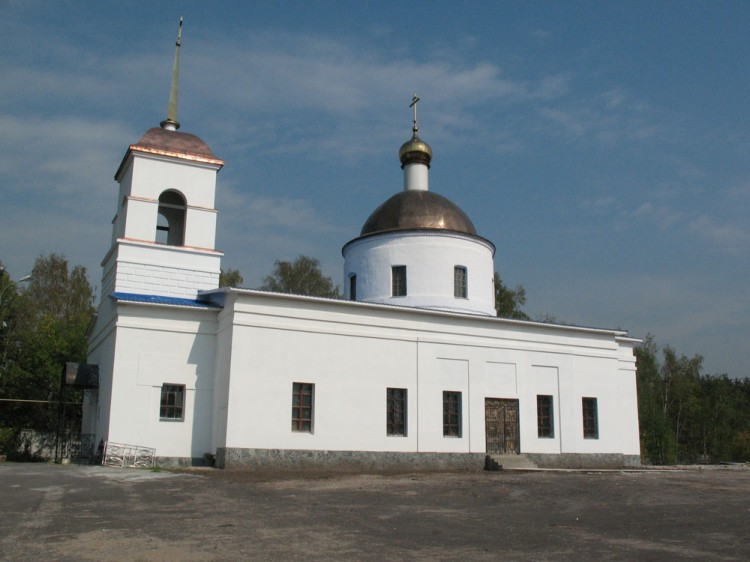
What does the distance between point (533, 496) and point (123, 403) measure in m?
11.5

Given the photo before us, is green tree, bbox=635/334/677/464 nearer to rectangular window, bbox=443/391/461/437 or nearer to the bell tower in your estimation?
rectangular window, bbox=443/391/461/437

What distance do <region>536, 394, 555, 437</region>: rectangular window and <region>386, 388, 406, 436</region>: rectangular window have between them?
16.6 feet

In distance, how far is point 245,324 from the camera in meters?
20.0

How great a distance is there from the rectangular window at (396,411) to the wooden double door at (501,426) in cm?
295

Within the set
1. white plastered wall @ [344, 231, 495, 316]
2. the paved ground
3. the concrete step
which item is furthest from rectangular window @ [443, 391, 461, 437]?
the paved ground

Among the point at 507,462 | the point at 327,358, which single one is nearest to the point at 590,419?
the point at 507,462

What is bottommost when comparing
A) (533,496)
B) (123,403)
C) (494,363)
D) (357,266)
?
(533,496)

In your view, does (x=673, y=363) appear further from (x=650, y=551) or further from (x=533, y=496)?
(x=650, y=551)

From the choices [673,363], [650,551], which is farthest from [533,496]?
[673,363]

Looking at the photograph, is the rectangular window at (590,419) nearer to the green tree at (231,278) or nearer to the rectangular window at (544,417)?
the rectangular window at (544,417)

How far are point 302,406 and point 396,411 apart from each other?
10.1ft

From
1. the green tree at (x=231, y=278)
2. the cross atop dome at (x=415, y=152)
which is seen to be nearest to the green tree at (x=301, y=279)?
the green tree at (x=231, y=278)

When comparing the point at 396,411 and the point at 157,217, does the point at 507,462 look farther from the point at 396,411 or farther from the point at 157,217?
the point at 157,217

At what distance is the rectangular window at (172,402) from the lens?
66.0 ft
